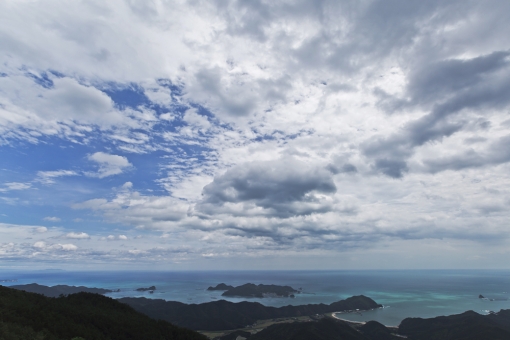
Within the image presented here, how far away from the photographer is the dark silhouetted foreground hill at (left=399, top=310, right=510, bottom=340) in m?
126

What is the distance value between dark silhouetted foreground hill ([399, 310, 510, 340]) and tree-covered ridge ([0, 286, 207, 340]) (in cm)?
12479

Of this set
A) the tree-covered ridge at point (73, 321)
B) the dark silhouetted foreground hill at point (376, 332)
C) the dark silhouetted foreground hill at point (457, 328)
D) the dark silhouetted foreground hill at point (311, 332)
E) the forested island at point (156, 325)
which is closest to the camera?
the tree-covered ridge at point (73, 321)

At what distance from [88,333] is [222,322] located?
127745 millimetres

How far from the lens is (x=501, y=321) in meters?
176

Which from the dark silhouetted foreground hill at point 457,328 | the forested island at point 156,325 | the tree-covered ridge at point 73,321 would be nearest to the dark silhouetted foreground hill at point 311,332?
the forested island at point 156,325

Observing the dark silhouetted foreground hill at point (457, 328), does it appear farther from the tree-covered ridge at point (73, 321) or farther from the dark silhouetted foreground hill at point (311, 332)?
the tree-covered ridge at point (73, 321)

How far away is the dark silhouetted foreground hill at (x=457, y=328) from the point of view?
12620 centimetres


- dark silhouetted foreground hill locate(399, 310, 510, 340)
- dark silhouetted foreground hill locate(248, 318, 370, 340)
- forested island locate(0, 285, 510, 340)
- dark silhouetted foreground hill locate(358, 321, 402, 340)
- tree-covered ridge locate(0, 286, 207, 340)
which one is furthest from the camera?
dark silhouetted foreground hill locate(358, 321, 402, 340)

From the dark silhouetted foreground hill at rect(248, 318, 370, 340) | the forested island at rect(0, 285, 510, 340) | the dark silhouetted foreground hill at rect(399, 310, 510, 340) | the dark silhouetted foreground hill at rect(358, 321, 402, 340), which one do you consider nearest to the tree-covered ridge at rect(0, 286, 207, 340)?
the forested island at rect(0, 285, 510, 340)

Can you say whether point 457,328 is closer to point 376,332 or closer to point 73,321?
point 376,332

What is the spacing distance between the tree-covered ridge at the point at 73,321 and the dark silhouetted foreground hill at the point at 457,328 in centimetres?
12479

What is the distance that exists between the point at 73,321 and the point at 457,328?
6665 inches

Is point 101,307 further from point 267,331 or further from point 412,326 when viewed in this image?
point 412,326

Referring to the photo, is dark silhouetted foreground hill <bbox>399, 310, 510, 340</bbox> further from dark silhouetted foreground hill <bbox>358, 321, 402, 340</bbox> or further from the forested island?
dark silhouetted foreground hill <bbox>358, 321, 402, 340</bbox>
